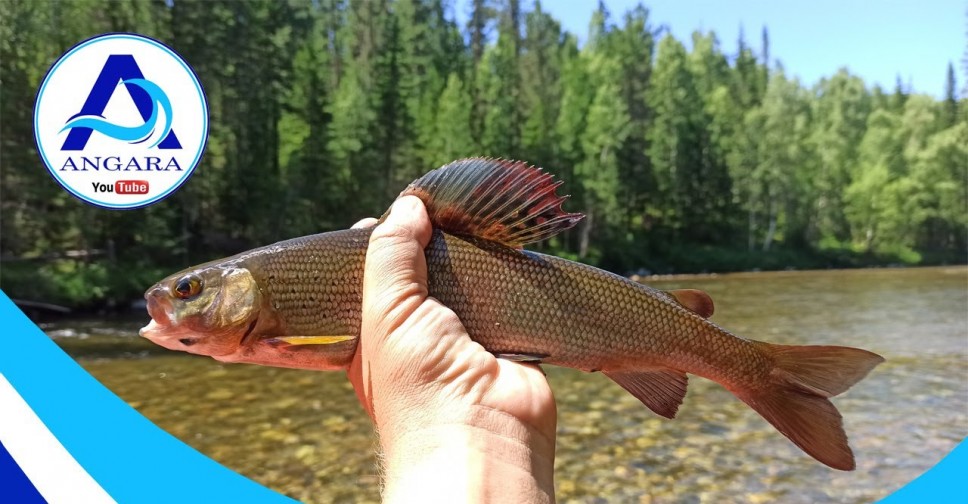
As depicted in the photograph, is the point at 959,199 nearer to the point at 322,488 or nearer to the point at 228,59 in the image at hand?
the point at 228,59

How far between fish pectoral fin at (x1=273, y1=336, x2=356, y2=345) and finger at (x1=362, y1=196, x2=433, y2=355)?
10 cm

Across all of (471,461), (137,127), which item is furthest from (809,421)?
(137,127)

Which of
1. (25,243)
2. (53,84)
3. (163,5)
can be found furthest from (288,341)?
(163,5)

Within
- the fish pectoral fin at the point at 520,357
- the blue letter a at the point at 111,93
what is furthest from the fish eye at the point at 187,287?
the blue letter a at the point at 111,93

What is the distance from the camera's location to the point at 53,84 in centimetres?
794

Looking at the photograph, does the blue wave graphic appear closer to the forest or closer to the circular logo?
the circular logo

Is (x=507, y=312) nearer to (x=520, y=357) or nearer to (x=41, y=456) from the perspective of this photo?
(x=520, y=357)

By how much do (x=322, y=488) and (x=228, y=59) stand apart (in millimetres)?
27772

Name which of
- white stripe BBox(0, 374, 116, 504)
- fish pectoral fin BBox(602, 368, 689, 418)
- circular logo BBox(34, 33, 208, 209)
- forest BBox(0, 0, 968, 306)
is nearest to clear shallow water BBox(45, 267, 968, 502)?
white stripe BBox(0, 374, 116, 504)

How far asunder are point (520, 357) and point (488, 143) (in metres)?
34.3

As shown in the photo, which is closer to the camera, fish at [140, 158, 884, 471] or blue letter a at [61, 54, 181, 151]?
fish at [140, 158, 884, 471]

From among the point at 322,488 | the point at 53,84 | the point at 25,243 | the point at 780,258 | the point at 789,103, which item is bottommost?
the point at 780,258

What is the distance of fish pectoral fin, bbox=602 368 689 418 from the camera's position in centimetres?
231

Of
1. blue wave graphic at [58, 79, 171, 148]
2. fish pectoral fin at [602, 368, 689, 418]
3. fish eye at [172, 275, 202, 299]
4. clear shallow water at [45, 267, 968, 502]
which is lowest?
clear shallow water at [45, 267, 968, 502]
